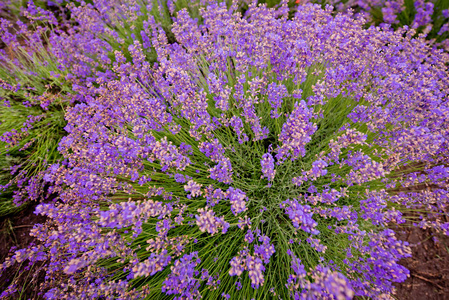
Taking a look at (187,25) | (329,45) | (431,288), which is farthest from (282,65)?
(431,288)

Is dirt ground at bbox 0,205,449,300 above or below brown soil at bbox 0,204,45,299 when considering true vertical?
below

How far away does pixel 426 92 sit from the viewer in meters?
1.94

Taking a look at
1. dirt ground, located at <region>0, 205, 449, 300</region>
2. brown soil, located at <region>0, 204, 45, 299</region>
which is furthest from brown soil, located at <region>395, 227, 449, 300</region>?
brown soil, located at <region>0, 204, 45, 299</region>

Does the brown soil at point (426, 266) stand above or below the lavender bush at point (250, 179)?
below

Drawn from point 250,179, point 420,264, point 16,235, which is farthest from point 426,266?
point 16,235

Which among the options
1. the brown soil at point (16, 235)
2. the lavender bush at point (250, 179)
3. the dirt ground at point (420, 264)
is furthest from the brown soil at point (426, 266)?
the brown soil at point (16, 235)

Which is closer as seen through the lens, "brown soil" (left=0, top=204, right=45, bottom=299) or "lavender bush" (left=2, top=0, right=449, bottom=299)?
"lavender bush" (left=2, top=0, right=449, bottom=299)

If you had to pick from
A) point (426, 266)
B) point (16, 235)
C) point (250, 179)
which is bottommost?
point (426, 266)

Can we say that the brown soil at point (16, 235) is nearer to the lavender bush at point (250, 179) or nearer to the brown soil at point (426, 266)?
the lavender bush at point (250, 179)

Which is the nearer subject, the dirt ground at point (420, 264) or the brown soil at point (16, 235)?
the dirt ground at point (420, 264)

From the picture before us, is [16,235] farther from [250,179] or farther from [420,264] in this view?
[420,264]

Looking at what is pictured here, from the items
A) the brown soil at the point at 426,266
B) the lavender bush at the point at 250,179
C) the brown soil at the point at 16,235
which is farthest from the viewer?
the brown soil at the point at 16,235

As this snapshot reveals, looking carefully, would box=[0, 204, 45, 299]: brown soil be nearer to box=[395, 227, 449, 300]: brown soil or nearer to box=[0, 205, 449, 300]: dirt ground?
box=[0, 205, 449, 300]: dirt ground

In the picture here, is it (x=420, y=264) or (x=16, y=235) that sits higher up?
(x=16, y=235)
